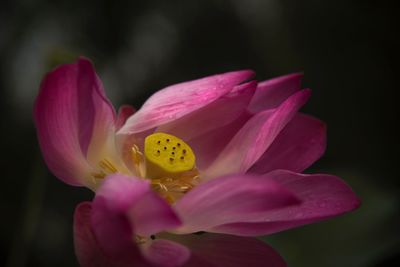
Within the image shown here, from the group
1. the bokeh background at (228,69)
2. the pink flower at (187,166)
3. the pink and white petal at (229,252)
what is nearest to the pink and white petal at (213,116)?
the pink flower at (187,166)

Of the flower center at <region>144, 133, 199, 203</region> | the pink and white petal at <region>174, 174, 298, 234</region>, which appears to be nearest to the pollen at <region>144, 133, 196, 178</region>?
the flower center at <region>144, 133, 199, 203</region>

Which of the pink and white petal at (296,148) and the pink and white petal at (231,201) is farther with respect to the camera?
the pink and white petal at (296,148)

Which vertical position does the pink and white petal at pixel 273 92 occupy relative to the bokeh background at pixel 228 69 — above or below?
above

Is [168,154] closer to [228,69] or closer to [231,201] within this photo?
[231,201]

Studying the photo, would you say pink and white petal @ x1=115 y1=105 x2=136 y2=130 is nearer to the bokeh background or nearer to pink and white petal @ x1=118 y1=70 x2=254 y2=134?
pink and white petal @ x1=118 y1=70 x2=254 y2=134

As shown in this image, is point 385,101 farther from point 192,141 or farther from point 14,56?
point 192,141

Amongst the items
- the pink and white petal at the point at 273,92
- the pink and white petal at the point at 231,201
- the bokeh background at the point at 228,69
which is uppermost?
the pink and white petal at the point at 273,92

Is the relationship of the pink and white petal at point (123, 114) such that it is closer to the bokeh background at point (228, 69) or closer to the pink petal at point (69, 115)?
the pink petal at point (69, 115)
